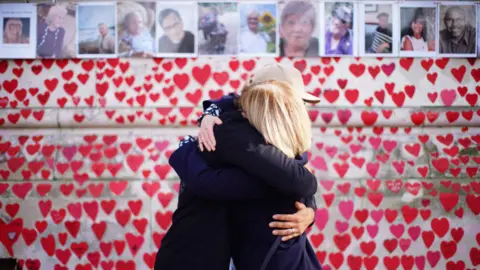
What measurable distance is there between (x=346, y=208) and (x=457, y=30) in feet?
4.12

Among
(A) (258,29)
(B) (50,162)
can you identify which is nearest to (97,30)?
(B) (50,162)

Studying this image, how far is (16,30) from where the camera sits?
9.33 ft

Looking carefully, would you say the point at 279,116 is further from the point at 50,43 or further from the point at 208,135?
the point at 50,43

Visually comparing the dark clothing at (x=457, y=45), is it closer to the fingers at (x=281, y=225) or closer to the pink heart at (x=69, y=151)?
the fingers at (x=281, y=225)

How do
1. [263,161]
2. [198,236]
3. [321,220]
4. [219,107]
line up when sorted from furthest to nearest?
[321,220], [219,107], [198,236], [263,161]

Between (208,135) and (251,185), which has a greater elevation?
(208,135)

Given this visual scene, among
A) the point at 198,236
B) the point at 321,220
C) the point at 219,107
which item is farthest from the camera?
the point at 321,220

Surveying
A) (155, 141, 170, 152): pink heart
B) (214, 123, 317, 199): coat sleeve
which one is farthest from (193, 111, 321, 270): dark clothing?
(155, 141, 170, 152): pink heart

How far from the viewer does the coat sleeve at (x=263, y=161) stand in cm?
130

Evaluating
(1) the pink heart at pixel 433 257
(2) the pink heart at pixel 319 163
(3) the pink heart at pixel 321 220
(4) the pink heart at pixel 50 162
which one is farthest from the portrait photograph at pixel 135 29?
(1) the pink heart at pixel 433 257

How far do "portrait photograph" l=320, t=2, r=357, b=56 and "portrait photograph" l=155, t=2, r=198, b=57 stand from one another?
0.79 m

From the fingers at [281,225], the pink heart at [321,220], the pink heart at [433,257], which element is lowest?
the pink heart at [433,257]

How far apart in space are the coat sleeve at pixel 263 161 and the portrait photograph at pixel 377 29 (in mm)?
1677

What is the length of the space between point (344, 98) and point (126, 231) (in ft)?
4.91
